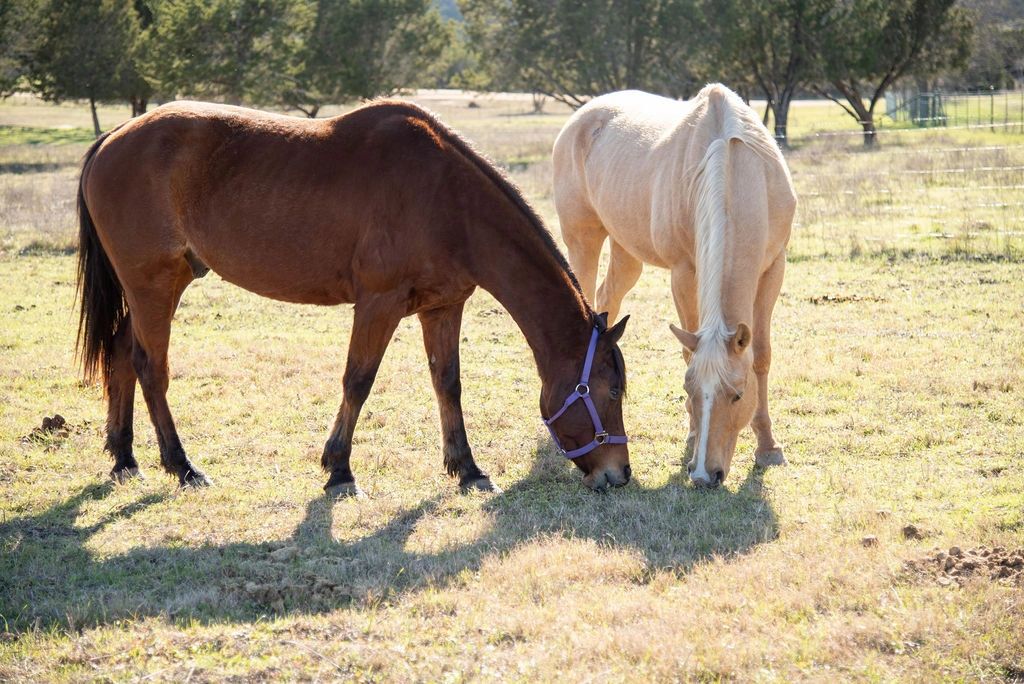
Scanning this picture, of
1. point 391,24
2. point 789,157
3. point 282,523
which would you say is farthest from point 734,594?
point 391,24

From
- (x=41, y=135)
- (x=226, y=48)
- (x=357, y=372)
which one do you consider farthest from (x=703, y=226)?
(x=41, y=135)

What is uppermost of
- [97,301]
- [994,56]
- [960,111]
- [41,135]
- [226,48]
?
[226,48]

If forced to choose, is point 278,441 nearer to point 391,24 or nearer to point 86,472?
point 86,472

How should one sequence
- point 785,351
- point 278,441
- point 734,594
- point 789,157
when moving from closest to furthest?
point 734,594 → point 278,441 → point 785,351 → point 789,157

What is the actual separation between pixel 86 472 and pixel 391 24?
30.8 meters

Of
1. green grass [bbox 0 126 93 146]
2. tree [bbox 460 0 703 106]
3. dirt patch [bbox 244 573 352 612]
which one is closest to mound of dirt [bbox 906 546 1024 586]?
dirt patch [bbox 244 573 352 612]

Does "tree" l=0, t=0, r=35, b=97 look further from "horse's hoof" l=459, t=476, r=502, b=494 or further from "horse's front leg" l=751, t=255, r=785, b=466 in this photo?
"horse's front leg" l=751, t=255, r=785, b=466

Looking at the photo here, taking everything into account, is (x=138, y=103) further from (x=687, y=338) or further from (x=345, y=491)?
(x=687, y=338)

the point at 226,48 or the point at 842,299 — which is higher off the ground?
the point at 226,48

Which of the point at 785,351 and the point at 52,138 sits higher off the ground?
the point at 52,138

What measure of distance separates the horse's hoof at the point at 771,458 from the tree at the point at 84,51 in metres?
32.2

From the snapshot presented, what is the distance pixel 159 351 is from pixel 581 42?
2754 centimetres

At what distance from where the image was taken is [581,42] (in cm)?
3127

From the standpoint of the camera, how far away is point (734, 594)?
13.3ft
